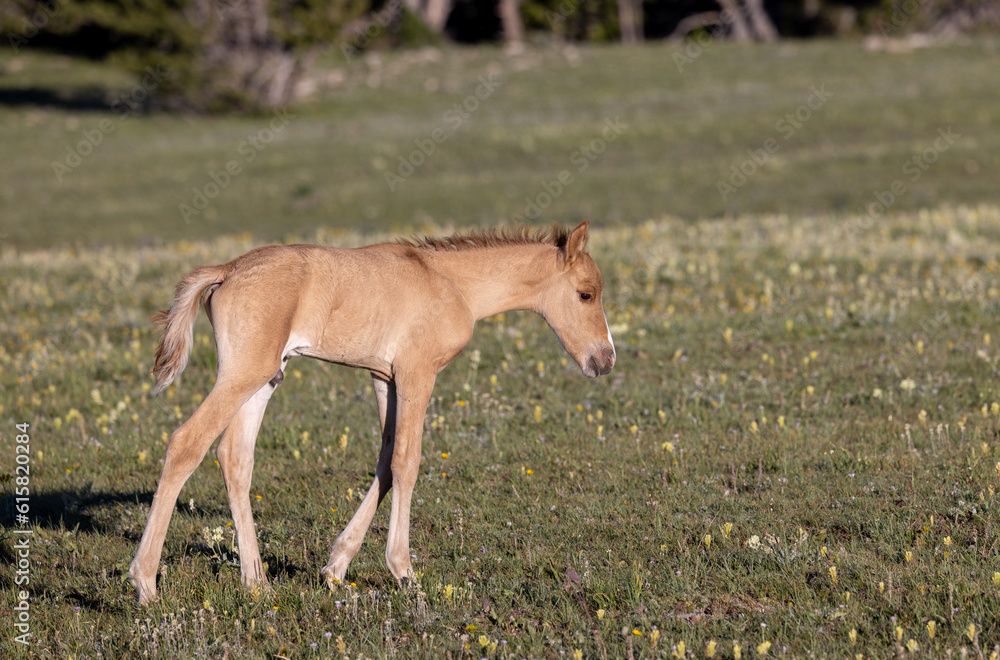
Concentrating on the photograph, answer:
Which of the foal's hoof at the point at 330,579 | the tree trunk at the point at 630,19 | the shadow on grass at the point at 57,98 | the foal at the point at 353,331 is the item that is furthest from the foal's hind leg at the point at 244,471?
the tree trunk at the point at 630,19

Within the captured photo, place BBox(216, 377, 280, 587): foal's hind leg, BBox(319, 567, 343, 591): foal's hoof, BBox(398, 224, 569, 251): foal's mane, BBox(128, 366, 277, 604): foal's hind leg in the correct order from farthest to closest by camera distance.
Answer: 1. BBox(398, 224, 569, 251): foal's mane
2. BBox(216, 377, 280, 587): foal's hind leg
3. BBox(319, 567, 343, 591): foal's hoof
4. BBox(128, 366, 277, 604): foal's hind leg

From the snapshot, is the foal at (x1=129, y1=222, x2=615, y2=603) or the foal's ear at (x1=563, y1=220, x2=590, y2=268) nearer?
the foal at (x1=129, y1=222, x2=615, y2=603)

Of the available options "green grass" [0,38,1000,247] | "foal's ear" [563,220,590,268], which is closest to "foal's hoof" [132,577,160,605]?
"foal's ear" [563,220,590,268]

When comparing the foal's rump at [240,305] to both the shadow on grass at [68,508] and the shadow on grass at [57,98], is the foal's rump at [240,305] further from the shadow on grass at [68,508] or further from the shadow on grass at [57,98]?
the shadow on grass at [57,98]

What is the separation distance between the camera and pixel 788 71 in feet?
172

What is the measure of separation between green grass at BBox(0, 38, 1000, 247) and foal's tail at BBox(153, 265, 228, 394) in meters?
20.7

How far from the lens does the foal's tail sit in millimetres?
6371

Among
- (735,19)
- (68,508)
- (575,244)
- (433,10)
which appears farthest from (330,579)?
(433,10)

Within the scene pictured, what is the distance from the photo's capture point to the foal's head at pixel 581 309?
23.8ft

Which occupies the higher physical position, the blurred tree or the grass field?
the grass field

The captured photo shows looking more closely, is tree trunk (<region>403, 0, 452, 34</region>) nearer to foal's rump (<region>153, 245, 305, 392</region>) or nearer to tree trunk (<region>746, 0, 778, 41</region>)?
tree trunk (<region>746, 0, 778, 41</region>)

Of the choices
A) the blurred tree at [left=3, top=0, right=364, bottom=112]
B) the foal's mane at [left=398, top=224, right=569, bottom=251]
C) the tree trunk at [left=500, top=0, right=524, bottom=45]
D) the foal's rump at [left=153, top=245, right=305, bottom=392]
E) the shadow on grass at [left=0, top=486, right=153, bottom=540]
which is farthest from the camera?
the tree trunk at [left=500, top=0, right=524, bottom=45]

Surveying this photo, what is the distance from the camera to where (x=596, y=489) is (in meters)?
7.96

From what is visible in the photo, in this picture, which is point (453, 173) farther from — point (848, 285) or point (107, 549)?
point (107, 549)
